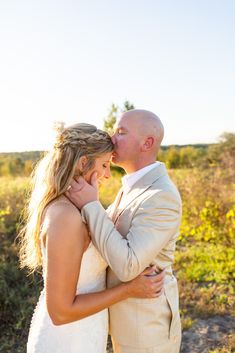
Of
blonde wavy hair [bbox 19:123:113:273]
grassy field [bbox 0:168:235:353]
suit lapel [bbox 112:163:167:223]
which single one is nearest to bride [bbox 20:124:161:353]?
blonde wavy hair [bbox 19:123:113:273]

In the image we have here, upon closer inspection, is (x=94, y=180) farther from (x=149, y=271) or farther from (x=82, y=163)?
(x=149, y=271)

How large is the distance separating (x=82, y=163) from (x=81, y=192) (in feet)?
0.57

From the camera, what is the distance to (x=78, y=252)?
2182 mm

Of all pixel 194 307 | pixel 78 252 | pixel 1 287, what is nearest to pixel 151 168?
pixel 78 252

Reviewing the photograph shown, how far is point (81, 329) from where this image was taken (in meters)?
2.46

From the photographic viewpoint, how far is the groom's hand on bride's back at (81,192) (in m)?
2.29

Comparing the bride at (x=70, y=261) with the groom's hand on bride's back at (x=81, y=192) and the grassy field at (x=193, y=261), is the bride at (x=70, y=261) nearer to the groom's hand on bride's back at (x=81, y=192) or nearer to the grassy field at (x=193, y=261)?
the groom's hand on bride's back at (x=81, y=192)

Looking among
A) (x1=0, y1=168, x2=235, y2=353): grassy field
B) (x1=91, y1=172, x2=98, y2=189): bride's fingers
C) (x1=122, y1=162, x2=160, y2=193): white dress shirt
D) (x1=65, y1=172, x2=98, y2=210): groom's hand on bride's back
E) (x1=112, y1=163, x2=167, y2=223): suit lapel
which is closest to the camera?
(x1=65, y1=172, x2=98, y2=210): groom's hand on bride's back

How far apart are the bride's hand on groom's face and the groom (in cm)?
8

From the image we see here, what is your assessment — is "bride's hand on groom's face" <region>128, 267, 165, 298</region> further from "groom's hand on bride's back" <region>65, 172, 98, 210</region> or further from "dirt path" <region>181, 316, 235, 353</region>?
"dirt path" <region>181, 316, 235, 353</region>

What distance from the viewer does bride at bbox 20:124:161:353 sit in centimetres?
217

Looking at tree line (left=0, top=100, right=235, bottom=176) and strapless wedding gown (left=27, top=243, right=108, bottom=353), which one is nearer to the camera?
strapless wedding gown (left=27, top=243, right=108, bottom=353)

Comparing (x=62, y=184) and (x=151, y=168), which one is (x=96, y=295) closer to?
(x=62, y=184)

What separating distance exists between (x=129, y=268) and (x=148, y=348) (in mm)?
614
